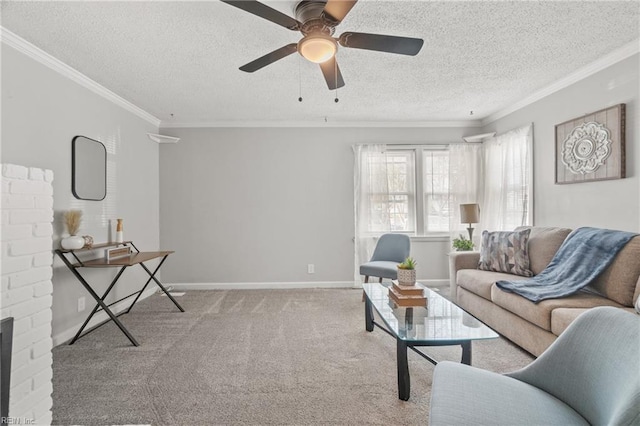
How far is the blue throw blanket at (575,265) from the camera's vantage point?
92.8 inches

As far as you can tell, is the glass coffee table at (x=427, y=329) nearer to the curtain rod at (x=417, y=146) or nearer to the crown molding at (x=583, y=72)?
the crown molding at (x=583, y=72)

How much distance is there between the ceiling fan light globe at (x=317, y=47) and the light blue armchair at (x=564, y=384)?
5.96 feet

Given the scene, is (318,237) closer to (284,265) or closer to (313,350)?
(284,265)

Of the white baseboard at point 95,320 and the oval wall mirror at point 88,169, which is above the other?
the oval wall mirror at point 88,169

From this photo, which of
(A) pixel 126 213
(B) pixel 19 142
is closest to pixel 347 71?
(B) pixel 19 142

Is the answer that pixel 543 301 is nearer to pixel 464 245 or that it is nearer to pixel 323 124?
pixel 464 245

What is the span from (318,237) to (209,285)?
1.76 meters

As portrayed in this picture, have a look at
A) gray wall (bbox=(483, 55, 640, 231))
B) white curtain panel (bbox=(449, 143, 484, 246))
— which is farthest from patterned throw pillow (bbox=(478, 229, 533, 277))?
white curtain panel (bbox=(449, 143, 484, 246))

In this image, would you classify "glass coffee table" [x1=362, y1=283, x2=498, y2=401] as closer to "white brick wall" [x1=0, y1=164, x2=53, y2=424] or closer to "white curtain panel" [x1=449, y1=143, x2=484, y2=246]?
"white brick wall" [x1=0, y1=164, x2=53, y2=424]

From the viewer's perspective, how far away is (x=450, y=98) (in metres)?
3.74

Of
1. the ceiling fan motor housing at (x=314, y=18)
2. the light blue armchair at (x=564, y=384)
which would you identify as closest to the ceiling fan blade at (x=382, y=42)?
the ceiling fan motor housing at (x=314, y=18)

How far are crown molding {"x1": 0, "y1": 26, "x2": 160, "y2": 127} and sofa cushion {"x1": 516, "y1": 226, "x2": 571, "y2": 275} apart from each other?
4739 mm

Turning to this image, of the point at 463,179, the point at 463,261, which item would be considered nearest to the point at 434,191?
the point at 463,179

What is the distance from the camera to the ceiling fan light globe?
182 centimetres
